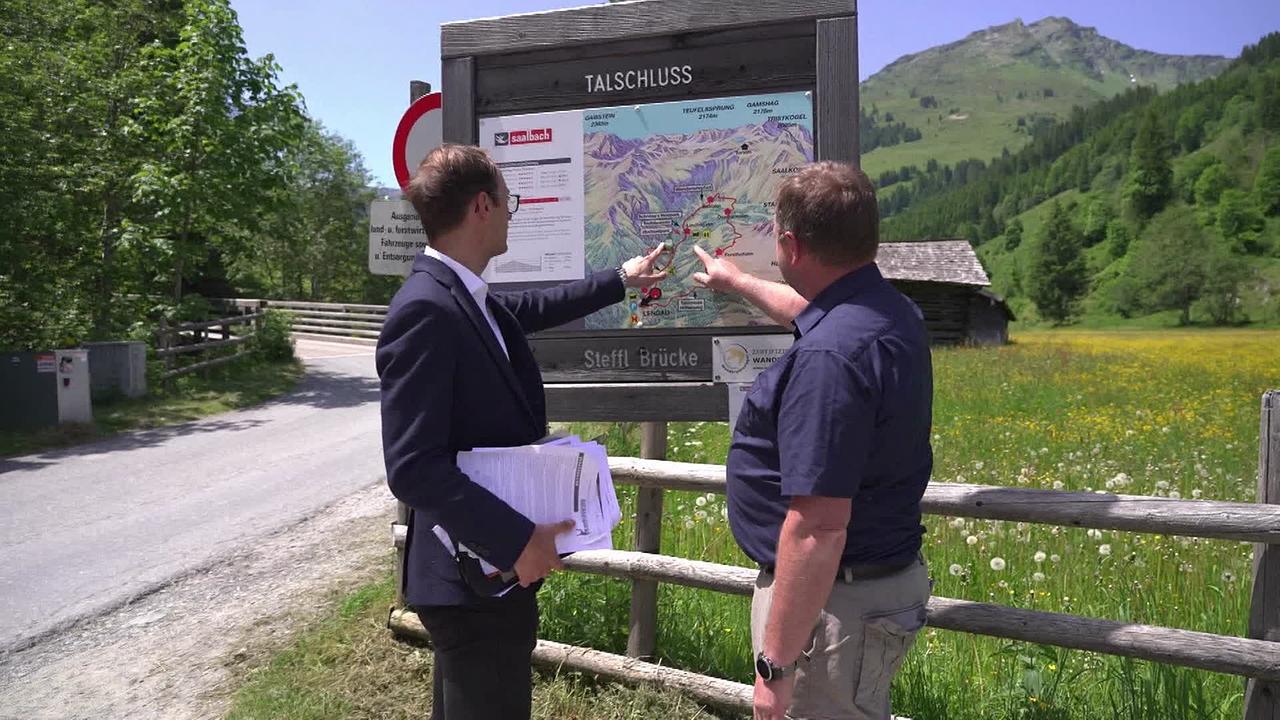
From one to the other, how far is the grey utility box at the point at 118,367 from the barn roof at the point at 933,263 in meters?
29.5

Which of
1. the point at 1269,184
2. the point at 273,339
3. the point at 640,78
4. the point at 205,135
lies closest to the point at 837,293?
the point at 640,78

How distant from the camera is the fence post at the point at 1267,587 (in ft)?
9.53

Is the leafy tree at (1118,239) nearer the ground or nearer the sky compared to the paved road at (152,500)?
nearer the sky

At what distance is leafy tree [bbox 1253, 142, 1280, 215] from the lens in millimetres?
90188

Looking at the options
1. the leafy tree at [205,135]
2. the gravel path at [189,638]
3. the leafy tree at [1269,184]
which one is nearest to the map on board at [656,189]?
the gravel path at [189,638]

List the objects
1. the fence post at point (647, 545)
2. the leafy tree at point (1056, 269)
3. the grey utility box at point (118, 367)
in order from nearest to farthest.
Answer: the fence post at point (647, 545), the grey utility box at point (118, 367), the leafy tree at point (1056, 269)

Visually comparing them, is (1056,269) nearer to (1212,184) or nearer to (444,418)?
(1212,184)

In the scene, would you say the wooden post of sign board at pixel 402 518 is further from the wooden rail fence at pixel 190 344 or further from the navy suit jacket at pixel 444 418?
the wooden rail fence at pixel 190 344

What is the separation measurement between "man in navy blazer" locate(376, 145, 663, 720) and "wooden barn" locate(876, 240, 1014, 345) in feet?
124

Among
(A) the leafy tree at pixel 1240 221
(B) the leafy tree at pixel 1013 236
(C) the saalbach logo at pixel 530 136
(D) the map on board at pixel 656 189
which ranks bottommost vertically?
(D) the map on board at pixel 656 189

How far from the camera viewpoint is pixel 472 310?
2.26 meters

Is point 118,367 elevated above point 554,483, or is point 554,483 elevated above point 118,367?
point 554,483

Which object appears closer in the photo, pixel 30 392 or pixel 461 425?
pixel 461 425

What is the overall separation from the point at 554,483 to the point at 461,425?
0.29 meters
